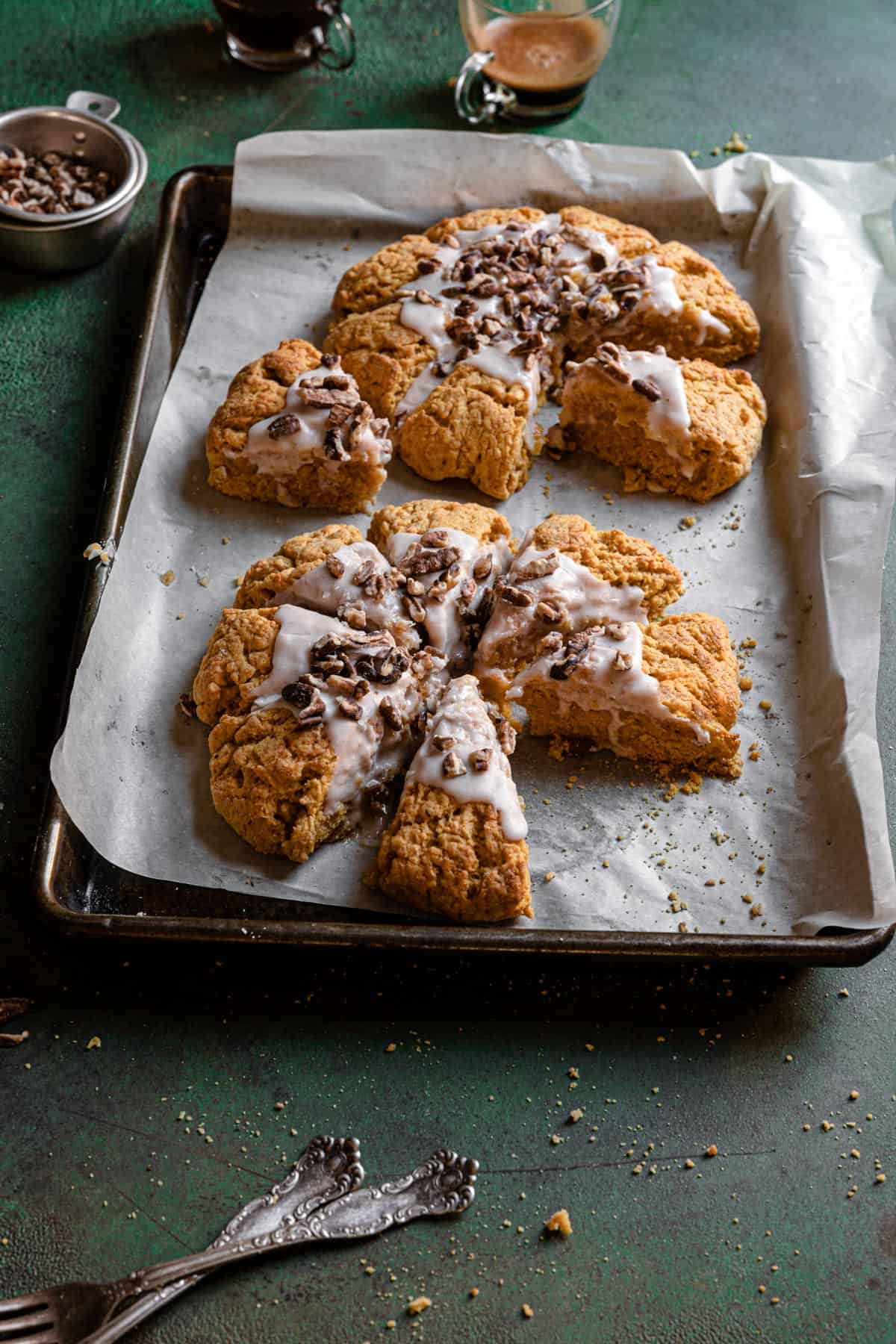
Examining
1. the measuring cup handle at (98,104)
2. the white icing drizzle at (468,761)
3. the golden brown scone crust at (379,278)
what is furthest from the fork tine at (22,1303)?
the measuring cup handle at (98,104)

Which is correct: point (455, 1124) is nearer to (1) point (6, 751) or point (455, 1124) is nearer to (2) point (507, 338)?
(1) point (6, 751)

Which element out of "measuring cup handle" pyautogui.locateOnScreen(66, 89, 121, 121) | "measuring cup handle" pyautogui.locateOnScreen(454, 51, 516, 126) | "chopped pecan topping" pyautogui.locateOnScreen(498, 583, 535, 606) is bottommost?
"chopped pecan topping" pyautogui.locateOnScreen(498, 583, 535, 606)

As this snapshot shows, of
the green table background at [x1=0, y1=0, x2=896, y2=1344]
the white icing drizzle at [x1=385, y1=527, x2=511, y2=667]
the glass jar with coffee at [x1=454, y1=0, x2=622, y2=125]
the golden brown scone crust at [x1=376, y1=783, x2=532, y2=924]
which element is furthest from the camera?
the glass jar with coffee at [x1=454, y1=0, x2=622, y2=125]

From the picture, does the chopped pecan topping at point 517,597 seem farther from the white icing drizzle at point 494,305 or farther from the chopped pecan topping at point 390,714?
the white icing drizzle at point 494,305

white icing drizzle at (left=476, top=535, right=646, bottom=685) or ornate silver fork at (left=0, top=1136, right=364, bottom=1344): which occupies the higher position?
white icing drizzle at (left=476, top=535, right=646, bottom=685)

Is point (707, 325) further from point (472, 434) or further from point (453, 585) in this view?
point (453, 585)

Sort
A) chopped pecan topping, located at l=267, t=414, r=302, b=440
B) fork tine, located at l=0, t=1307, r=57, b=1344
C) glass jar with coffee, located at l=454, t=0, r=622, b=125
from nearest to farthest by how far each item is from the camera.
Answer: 1. fork tine, located at l=0, t=1307, r=57, b=1344
2. chopped pecan topping, located at l=267, t=414, r=302, b=440
3. glass jar with coffee, located at l=454, t=0, r=622, b=125

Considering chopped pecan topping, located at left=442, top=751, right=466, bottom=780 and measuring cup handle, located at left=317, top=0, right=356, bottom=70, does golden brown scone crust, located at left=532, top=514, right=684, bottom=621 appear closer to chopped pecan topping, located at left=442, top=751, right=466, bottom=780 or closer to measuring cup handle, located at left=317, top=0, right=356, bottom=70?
chopped pecan topping, located at left=442, top=751, right=466, bottom=780

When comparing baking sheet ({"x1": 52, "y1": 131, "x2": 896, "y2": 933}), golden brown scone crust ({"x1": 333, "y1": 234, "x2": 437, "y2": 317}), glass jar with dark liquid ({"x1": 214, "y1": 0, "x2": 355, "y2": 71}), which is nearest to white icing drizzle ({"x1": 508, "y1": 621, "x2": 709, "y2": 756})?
baking sheet ({"x1": 52, "y1": 131, "x2": 896, "y2": 933})
